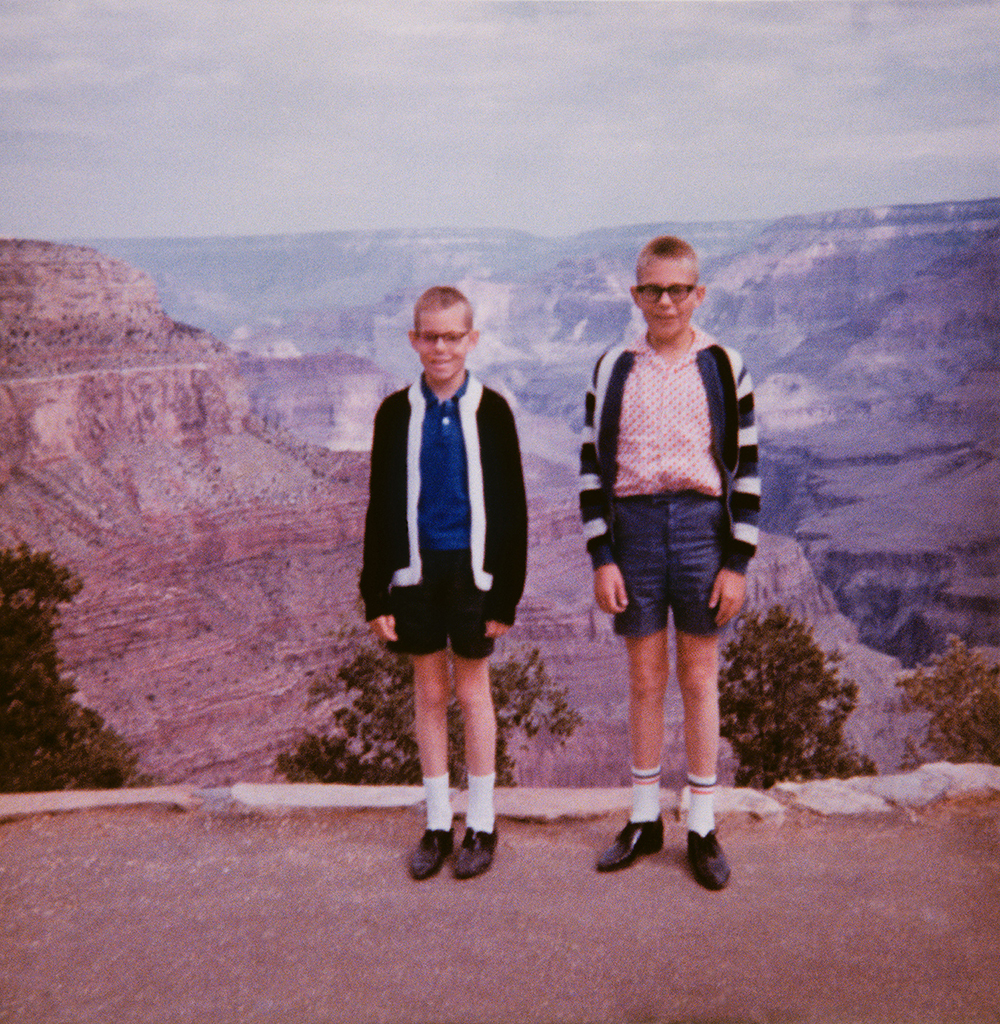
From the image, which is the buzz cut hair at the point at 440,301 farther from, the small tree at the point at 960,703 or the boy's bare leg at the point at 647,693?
the small tree at the point at 960,703

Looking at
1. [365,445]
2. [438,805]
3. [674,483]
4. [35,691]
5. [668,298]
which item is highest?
[668,298]

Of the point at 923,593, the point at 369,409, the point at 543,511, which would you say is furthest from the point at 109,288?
the point at 923,593

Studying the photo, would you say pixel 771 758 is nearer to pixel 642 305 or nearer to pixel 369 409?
pixel 642 305

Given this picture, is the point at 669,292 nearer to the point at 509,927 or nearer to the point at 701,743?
the point at 701,743

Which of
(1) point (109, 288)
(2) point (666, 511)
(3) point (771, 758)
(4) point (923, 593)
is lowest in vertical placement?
(4) point (923, 593)

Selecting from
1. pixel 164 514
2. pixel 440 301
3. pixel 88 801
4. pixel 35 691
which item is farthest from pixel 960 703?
pixel 164 514

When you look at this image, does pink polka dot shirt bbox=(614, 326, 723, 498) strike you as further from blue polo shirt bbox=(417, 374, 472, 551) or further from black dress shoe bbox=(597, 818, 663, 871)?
black dress shoe bbox=(597, 818, 663, 871)

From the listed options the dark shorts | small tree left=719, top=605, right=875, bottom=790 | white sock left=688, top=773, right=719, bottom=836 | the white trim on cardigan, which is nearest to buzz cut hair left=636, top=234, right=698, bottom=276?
the white trim on cardigan
